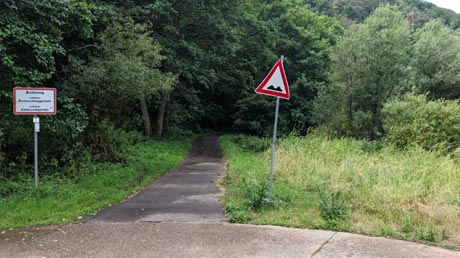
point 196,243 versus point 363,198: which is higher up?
point 363,198

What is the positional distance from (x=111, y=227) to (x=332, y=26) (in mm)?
39235

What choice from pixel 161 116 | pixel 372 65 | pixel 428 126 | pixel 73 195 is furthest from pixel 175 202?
pixel 372 65

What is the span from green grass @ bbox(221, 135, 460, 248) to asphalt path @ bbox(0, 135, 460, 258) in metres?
0.39

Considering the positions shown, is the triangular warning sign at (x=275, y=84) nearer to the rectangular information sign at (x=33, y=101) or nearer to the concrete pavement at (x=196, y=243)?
the concrete pavement at (x=196, y=243)

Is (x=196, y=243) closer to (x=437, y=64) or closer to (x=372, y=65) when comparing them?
(x=372, y=65)

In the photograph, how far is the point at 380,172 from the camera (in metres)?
8.79

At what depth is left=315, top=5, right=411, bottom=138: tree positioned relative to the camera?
76.2ft

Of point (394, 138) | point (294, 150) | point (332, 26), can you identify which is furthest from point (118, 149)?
point (332, 26)

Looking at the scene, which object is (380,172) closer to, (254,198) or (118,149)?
(254,198)

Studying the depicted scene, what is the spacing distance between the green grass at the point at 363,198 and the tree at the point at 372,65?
13670 millimetres

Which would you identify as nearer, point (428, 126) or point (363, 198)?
point (363, 198)

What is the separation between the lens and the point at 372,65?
2334 centimetres

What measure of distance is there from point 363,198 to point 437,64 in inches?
874

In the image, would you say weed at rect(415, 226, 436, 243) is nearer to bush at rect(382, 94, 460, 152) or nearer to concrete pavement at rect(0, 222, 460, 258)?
concrete pavement at rect(0, 222, 460, 258)
